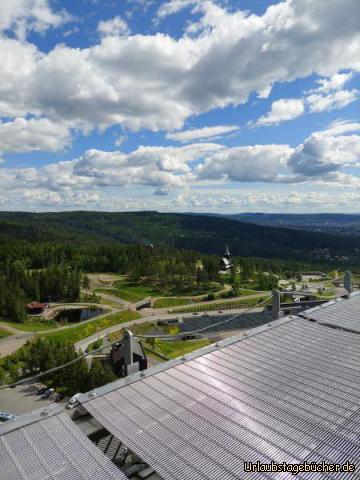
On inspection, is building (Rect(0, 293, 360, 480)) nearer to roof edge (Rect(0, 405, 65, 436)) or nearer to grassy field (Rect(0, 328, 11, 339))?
roof edge (Rect(0, 405, 65, 436))

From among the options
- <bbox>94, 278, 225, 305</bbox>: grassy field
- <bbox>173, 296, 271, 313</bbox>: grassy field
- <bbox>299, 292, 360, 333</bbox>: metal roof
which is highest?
<bbox>299, 292, 360, 333</bbox>: metal roof

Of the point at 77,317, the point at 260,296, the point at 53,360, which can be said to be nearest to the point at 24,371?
the point at 53,360

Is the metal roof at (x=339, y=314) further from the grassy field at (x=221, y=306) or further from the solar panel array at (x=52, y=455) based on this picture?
the grassy field at (x=221, y=306)

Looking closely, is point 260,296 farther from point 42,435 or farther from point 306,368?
point 42,435

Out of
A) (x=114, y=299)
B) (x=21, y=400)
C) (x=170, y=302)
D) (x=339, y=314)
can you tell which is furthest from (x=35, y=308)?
(x=339, y=314)

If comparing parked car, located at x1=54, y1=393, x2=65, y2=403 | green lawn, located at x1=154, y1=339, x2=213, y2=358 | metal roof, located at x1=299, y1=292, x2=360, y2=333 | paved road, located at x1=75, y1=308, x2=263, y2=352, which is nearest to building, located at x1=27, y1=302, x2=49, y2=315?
paved road, located at x1=75, y1=308, x2=263, y2=352
